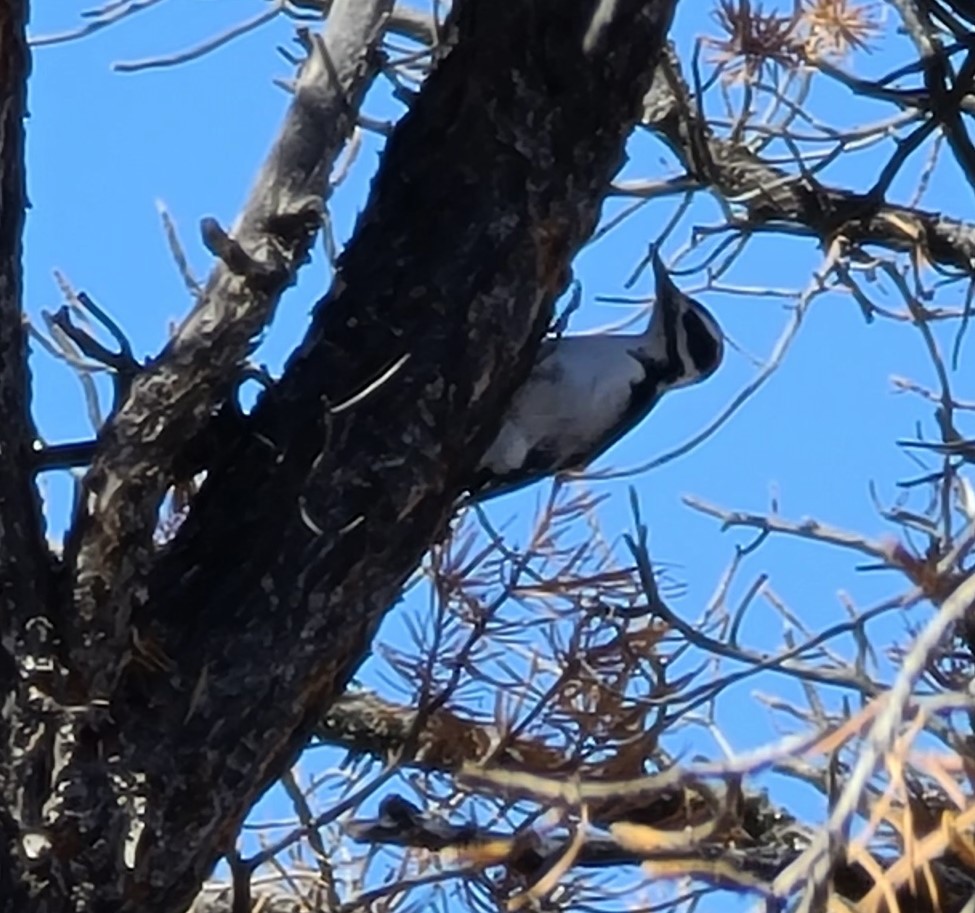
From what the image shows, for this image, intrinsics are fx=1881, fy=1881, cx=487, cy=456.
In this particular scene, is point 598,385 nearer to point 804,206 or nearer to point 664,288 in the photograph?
point 664,288

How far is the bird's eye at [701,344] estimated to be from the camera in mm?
2670

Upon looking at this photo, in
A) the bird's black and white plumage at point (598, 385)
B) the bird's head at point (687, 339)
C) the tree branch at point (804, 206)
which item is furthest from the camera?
the bird's head at point (687, 339)

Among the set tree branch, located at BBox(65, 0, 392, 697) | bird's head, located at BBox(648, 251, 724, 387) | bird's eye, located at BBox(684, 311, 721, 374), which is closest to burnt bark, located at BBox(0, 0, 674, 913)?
tree branch, located at BBox(65, 0, 392, 697)

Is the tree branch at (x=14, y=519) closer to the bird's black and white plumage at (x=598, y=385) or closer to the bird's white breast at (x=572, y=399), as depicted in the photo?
the bird's black and white plumage at (x=598, y=385)

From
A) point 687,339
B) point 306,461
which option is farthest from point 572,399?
point 306,461

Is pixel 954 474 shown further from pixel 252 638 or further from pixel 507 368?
pixel 252 638

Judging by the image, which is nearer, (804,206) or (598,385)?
(804,206)

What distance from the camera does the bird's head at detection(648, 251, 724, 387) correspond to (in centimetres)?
257

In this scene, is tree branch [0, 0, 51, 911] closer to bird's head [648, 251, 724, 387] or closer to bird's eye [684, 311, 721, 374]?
bird's head [648, 251, 724, 387]

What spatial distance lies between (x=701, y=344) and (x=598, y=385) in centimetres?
29

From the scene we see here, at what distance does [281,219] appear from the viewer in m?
1.41

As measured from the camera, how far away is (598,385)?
99.2 inches

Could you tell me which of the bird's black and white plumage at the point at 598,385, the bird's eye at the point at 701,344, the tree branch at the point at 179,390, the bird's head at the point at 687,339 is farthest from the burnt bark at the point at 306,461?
the bird's eye at the point at 701,344

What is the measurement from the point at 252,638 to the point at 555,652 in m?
0.34
